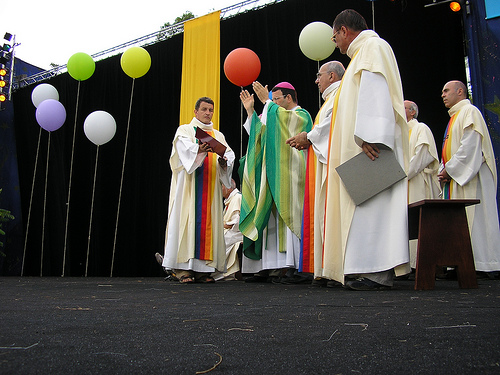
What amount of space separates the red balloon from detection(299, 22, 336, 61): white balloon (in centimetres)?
62

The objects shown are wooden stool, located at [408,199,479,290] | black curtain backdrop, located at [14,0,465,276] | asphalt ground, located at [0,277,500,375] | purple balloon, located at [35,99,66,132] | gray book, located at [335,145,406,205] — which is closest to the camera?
asphalt ground, located at [0,277,500,375]

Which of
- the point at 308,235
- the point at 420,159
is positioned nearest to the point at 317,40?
the point at 420,159

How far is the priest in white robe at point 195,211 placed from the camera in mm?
4672

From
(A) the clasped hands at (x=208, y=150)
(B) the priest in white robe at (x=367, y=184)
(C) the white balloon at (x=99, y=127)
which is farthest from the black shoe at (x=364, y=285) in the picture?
(C) the white balloon at (x=99, y=127)

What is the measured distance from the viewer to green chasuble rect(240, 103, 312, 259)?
460cm

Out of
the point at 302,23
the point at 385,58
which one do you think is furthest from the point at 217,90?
the point at 385,58

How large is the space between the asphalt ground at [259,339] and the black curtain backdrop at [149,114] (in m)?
4.81

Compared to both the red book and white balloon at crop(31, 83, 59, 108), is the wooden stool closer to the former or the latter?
the red book

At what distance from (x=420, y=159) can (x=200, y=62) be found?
13.4 feet

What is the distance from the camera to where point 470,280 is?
3.07 meters

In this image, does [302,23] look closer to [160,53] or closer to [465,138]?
[160,53]

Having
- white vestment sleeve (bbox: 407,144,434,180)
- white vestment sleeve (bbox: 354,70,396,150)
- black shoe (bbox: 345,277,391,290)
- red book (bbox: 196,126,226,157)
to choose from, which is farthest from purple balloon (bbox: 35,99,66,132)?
black shoe (bbox: 345,277,391,290)

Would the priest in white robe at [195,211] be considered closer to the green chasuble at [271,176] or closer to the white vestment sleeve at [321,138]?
the green chasuble at [271,176]

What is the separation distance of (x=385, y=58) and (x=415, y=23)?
138 inches
